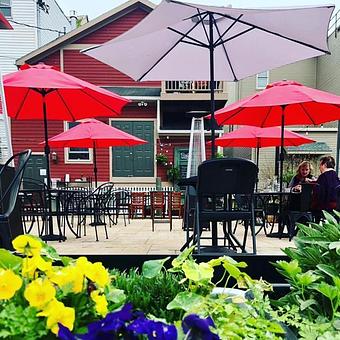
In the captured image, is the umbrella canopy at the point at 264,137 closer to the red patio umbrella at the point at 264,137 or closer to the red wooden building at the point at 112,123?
the red patio umbrella at the point at 264,137

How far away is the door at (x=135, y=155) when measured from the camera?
13.0 metres

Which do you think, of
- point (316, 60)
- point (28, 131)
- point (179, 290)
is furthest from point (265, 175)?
point (179, 290)

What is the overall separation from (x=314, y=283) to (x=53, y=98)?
16.7ft

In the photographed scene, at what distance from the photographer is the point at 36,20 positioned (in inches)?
615

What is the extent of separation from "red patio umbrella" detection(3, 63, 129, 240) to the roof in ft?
22.3

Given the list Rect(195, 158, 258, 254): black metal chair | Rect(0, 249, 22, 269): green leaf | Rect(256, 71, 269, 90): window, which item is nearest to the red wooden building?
Rect(256, 71, 269, 90): window

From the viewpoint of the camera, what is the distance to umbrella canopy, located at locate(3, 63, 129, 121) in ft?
13.6

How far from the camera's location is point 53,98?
5527mm

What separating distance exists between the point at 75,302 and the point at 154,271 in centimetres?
34

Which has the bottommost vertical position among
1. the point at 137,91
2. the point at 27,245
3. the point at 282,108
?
the point at 27,245

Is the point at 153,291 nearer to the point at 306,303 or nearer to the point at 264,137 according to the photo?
the point at 306,303

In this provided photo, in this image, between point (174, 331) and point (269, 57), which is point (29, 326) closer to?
point (174, 331)

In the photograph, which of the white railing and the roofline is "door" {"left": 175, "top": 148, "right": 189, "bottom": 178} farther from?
the roofline

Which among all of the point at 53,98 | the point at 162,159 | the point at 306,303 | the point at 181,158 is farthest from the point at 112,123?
the point at 306,303
